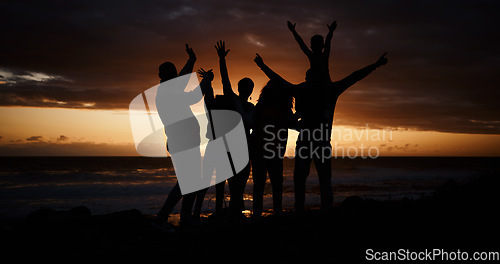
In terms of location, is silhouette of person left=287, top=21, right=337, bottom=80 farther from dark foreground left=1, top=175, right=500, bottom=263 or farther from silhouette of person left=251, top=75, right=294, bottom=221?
dark foreground left=1, top=175, right=500, bottom=263

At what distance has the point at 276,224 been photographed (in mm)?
5309

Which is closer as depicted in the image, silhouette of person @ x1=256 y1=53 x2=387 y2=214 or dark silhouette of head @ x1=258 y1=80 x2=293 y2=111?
silhouette of person @ x1=256 y1=53 x2=387 y2=214

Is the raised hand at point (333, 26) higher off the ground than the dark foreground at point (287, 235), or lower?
higher

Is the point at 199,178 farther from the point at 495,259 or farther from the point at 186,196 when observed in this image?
the point at 495,259

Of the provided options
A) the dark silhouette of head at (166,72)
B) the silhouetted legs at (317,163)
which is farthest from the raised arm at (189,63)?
the silhouetted legs at (317,163)

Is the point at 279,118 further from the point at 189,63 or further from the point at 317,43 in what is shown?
the point at 189,63

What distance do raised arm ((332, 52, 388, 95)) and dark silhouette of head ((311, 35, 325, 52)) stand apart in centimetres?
60

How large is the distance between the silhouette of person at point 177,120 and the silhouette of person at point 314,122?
4.09 ft

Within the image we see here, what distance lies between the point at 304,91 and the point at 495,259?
10.6 ft

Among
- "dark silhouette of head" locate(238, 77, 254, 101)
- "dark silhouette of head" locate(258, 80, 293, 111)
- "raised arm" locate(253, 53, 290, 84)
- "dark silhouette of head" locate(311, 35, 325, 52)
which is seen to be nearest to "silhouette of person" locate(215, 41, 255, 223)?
"dark silhouette of head" locate(238, 77, 254, 101)

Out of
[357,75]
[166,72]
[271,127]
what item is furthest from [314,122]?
[166,72]

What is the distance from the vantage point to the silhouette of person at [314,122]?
532cm

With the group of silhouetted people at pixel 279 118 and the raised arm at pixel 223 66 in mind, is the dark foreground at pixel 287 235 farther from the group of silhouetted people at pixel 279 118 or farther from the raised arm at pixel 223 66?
the raised arm at pixel 223 66

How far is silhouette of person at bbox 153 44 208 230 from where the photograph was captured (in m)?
5.32
